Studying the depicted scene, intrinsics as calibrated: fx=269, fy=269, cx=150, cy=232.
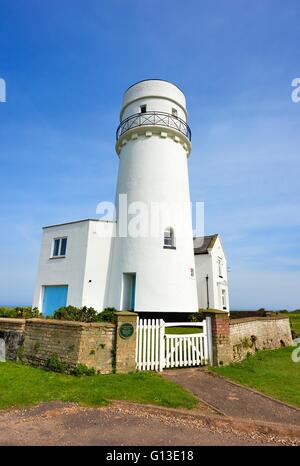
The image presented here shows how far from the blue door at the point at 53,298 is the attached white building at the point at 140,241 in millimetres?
60

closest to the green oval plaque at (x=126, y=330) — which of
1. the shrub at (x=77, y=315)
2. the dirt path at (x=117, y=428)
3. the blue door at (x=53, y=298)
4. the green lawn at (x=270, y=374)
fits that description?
the shrub at (x=77, y=315)

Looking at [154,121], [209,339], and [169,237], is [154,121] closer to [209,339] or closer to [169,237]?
[169,237]

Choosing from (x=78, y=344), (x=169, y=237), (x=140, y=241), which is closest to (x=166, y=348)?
(x=78, y=344)

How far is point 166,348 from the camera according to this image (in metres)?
8.73

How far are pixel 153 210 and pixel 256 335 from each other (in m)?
8.34

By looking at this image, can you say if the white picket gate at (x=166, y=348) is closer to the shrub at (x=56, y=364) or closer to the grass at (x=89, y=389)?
the grass at (x=89, y=389)

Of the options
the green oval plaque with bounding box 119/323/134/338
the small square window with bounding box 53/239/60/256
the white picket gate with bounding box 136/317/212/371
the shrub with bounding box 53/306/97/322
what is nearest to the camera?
the green oval plaque with bounding box 119/323/134/338

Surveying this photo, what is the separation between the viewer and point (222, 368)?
29.1 feet

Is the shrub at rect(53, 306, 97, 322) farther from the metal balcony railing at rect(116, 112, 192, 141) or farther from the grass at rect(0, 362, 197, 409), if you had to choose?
the metal balcony railing at rect(116, 112, 192, 141)

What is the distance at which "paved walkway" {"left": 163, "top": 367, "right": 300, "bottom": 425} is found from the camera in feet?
17.5

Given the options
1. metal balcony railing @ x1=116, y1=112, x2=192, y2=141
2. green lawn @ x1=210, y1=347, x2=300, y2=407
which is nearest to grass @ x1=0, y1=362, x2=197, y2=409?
green lawn @ x1=210, y1=347, x2=300, y2=407

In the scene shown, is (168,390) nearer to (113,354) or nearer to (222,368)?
(113,354)

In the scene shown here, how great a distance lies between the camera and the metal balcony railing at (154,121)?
55.0 feet

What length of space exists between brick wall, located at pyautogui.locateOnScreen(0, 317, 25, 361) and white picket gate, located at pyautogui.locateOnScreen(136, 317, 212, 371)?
4482mm
